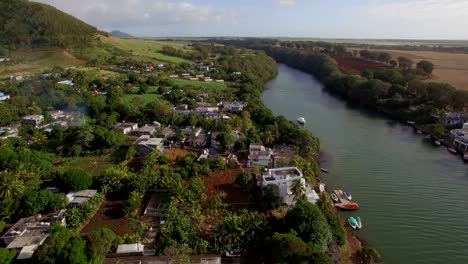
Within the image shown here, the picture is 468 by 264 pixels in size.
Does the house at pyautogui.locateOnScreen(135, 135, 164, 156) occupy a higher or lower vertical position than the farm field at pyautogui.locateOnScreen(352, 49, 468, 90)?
higher

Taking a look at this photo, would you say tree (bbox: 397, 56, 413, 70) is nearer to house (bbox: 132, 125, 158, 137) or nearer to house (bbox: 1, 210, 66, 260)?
house (bbox: 132, 125, 158, 137)

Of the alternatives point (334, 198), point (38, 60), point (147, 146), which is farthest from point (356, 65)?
point (147, 146)

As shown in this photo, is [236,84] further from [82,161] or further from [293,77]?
[82,161]

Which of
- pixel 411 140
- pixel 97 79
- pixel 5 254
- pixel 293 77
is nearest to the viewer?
pixel 5 254

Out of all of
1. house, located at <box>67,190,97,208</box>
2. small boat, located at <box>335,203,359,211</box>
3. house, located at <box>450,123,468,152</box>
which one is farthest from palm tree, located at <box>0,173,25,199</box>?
house, located at <box>450,123,468,152</box>

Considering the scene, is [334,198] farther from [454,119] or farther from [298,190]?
[454,119]

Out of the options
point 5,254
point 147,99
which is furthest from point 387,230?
point 147,99
